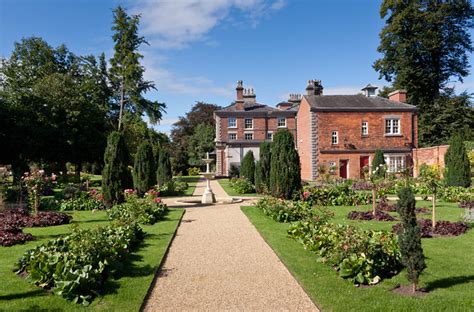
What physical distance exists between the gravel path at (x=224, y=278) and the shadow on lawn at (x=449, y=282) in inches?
76.3

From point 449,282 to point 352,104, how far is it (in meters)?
30.5

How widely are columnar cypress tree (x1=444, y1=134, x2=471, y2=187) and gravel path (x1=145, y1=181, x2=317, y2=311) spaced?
1561 cm

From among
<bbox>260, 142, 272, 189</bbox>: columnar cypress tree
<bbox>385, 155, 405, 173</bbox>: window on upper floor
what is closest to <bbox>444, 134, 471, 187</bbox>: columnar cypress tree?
<bbox>260, 142, 272, 189</bbox>: columnar cypress tree

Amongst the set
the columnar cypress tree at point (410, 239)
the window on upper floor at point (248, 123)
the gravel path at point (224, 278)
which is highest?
the window on upper floor at point (248, 123)

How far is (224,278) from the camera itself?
21.2 ft

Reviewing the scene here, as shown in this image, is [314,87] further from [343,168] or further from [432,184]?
[432,184]

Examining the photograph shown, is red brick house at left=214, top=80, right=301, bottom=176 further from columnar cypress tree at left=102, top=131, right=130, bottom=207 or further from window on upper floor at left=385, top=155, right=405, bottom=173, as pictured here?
columnar cypress tree at left=102, top=131, right=130, bottom=207

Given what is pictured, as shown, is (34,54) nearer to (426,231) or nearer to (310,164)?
(310,164)

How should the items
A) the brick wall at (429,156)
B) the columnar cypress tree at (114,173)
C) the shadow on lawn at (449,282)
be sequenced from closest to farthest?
the shadow on lawn at (449,282) → the columnar cypress tree at (114,173) → the brick wall at (429,156)

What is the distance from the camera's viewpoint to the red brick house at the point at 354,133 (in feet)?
111

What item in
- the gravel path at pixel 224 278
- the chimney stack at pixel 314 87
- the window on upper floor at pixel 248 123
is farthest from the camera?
the window on upper floor at pixel 248 123

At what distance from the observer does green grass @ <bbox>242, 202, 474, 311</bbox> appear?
501 cm

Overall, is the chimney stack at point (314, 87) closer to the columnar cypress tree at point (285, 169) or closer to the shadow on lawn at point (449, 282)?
the columnar cypress tree at point (285, 169)

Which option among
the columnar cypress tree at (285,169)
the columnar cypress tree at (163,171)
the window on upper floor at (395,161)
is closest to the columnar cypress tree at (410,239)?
the columnar cypress tree at (285,169)
